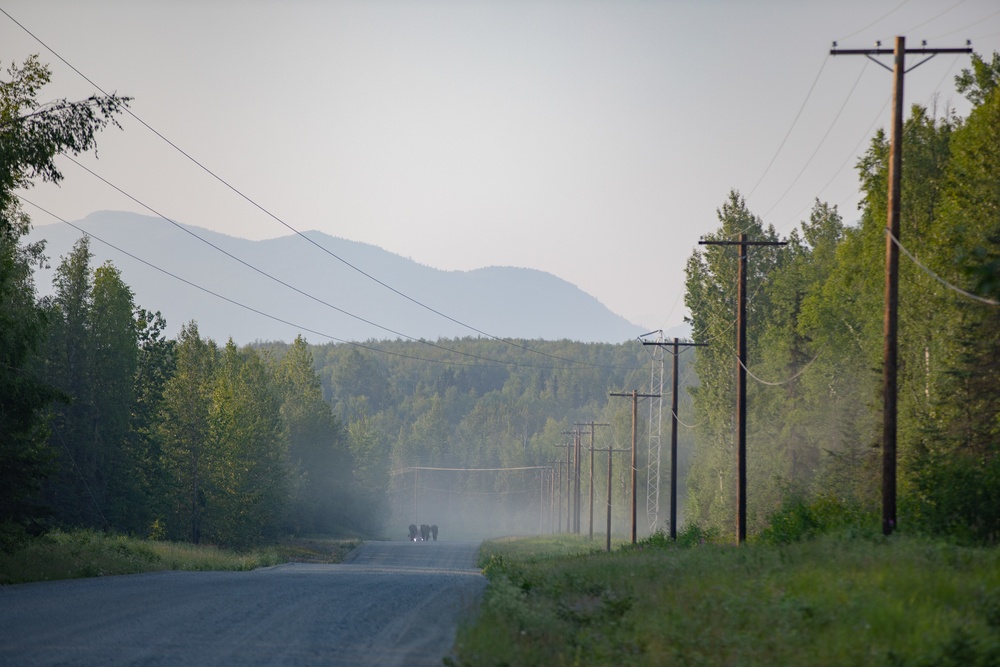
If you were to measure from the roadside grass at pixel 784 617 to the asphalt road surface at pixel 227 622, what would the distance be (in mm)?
1190

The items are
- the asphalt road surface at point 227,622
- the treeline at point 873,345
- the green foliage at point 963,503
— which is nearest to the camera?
the asphalt road surface at point 227,622

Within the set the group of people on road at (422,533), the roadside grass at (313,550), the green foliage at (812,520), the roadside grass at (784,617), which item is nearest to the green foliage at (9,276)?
the roadside grass at (784,617)

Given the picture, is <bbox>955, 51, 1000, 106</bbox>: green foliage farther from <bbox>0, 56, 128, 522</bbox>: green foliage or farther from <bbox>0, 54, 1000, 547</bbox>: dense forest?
<bbox>0, 56, 128, 522</bbox>: green foliage

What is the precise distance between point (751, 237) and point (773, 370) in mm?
12816

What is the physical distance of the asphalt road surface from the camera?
12.7m

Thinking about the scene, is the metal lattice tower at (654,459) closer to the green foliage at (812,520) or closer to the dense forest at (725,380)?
the dense forest at (725,380)

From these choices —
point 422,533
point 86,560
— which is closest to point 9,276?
point 86,560

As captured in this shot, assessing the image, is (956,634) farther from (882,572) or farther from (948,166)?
(948,166)

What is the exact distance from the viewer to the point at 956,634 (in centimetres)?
1043

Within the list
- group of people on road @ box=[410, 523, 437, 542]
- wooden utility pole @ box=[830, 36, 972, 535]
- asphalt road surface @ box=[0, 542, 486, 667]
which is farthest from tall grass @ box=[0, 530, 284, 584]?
group of people on road @ box=[410, 523, 437, 542]

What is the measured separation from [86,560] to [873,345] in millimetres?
34579

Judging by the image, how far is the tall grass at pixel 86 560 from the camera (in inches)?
1002

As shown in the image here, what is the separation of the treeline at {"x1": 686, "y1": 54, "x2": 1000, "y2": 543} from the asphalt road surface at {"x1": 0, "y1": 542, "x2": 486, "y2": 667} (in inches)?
355

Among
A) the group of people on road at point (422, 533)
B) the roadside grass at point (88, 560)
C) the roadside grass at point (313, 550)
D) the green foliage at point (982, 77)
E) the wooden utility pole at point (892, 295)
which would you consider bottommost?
the group of people on road at point (422, 533)
